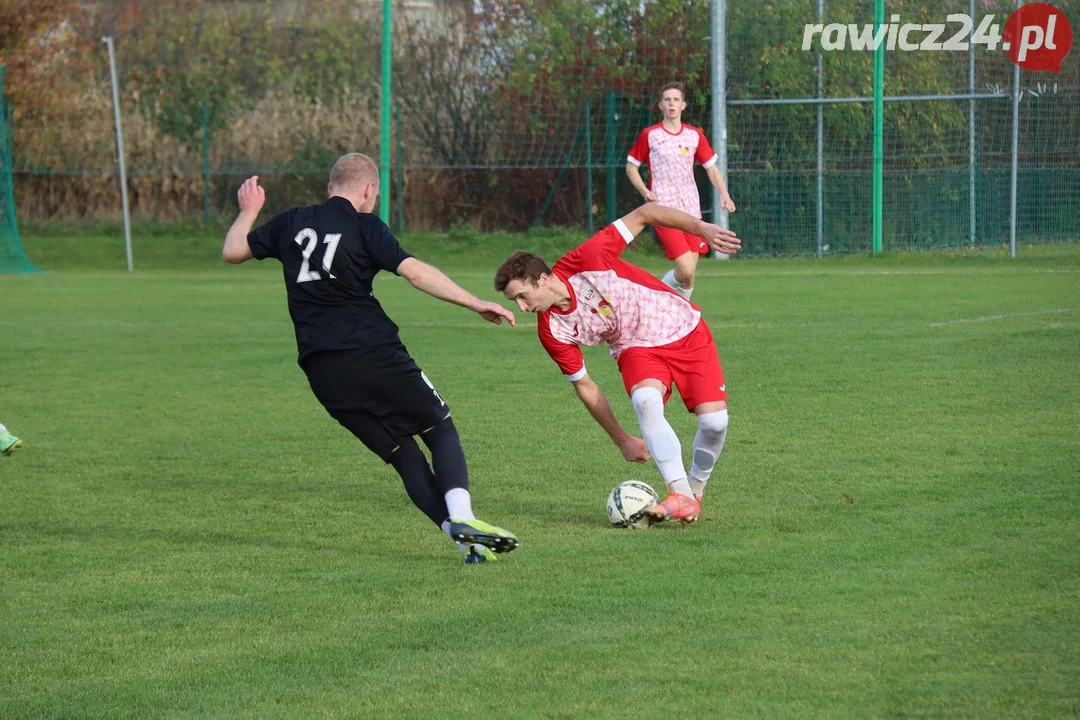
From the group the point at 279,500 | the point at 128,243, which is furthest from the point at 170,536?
the point at 128,243

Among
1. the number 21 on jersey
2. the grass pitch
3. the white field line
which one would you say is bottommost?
the white field line

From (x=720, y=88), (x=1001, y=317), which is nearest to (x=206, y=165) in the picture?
(x=720, y=88)

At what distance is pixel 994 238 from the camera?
21.2 metres

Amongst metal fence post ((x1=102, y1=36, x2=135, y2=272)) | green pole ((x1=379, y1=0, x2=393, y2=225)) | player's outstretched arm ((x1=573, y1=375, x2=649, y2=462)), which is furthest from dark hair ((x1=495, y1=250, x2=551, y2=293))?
metal fence post ((x1=102, y1=36, x2=135, y2=272))

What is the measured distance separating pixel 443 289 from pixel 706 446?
157 centimetres

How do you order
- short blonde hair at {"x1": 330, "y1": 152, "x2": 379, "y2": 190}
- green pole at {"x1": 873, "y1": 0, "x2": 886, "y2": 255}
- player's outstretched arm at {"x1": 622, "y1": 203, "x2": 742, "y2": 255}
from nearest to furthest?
short blonde hair at {"x1": 330, "y1": 152, "x2": 379, "y2": 190}
player's outstretched arm at {"x1": 622, "y1": 203, "x2": 742, "y2": 255}
green pole at {"x1": 873, "y1": 0, "x2": 886, "y2": 255}

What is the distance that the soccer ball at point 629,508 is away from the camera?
19.4 ft

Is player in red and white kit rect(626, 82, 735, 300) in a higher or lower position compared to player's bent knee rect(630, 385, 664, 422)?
higher

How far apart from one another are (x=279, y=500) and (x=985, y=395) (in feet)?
14.6

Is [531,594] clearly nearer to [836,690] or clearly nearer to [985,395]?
[836,690]

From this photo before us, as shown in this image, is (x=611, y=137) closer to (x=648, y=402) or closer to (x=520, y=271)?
(x=648, y=402)

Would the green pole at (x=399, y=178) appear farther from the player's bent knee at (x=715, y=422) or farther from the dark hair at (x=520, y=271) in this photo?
the dark hair at (x=520, y=271)

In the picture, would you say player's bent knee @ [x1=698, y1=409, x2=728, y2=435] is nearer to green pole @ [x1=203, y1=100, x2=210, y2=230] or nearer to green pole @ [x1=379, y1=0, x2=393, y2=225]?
green pole @ [x1=379, y1=0, x2=393, y2=225]

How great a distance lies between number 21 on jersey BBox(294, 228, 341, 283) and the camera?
17.9 ft
